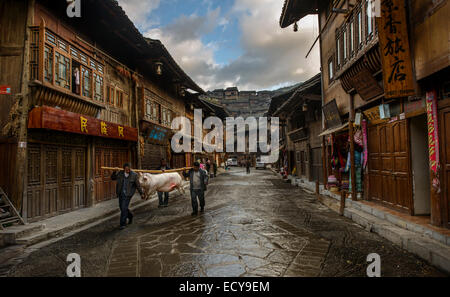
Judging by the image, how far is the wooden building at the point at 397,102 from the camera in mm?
5871

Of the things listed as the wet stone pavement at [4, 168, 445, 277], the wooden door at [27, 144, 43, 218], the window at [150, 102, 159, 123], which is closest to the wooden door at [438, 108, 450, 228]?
the wet stone pavement at [4, 168, 445, 277]

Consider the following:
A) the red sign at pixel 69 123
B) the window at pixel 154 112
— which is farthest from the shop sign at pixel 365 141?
the window at pixel 154 112

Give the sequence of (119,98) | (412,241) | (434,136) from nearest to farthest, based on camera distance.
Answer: (412,241) < (434,136) < (119,98)

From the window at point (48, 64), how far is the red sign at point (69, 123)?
1.16 metres

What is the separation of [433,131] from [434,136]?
112mm

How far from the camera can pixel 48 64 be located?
28.5 ft

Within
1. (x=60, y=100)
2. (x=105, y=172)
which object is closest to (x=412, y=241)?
(x=60, y=100)

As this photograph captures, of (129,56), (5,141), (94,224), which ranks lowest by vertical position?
(94,224)

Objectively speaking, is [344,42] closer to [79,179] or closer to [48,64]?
[48,64]

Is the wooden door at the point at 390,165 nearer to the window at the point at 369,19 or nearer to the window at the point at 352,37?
the window at the point at 369,19

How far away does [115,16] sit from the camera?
11.2 meters
